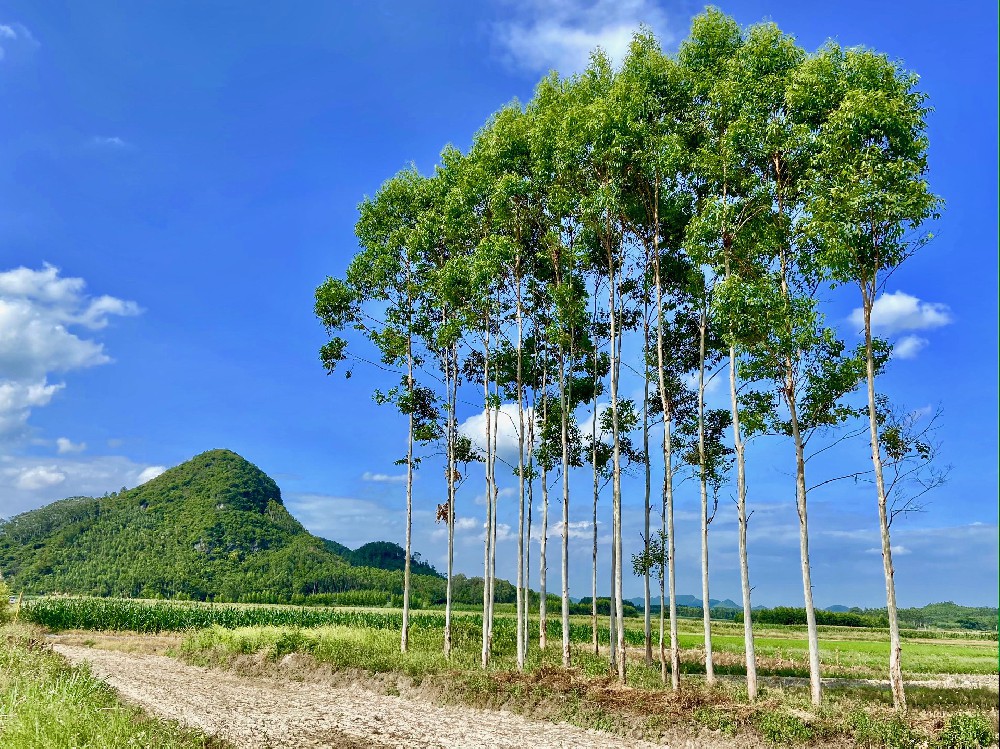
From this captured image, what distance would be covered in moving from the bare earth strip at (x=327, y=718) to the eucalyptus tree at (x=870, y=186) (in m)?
8.04

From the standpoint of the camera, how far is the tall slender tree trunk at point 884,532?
13102 mm

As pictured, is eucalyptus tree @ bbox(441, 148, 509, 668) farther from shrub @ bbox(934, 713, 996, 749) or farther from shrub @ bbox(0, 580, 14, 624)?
shrub @ bbox(0, 580, 14, 624)

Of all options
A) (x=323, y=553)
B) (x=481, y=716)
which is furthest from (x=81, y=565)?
(x=481, y=716)

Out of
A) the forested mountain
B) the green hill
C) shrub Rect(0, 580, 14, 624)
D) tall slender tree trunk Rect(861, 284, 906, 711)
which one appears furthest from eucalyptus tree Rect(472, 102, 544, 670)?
the forested mountain

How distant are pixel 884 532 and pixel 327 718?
1229 centimetres

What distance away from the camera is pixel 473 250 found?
22172mm

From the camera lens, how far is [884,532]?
45.1ft

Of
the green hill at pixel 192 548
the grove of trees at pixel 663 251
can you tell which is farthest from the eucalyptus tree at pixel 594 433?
the green hill at pixel 192 548

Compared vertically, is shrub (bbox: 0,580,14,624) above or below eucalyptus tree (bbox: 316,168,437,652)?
below

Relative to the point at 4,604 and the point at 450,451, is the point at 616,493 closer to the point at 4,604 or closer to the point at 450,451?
the point at 450,451

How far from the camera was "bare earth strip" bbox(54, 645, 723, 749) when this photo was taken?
11.8 m

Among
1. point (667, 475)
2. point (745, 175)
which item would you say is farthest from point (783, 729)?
point (745, 175)

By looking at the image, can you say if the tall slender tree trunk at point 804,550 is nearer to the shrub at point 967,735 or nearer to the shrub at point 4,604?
the shrub at point 967,735

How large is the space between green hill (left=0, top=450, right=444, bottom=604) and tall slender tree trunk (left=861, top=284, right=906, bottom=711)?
64.4 m
